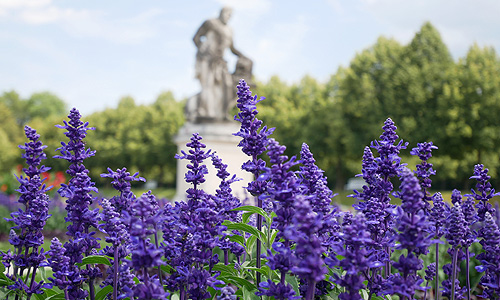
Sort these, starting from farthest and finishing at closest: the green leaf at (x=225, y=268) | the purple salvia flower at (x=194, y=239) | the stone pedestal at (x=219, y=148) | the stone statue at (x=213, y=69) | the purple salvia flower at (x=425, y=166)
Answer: the stone statue at (x=213, y=69)
the stone pedestal at (x=219, y=148)
the purple salvia flower at (x=425, y=166)
the green leaf at (x=225, y=268)
the purple salvia flower at (x=194, y=239)

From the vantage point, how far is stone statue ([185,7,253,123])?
16.6 m

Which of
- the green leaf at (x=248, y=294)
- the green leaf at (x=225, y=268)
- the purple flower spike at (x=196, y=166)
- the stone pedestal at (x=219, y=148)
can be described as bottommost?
the green leaf at (x=248, y=294)

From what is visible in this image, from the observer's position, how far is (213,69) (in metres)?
16.9

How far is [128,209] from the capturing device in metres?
2.59

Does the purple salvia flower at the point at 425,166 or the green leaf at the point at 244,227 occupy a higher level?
the purple salvia flower at the point at 425,166

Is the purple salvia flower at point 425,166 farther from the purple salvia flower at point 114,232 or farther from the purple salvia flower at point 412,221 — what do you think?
the purple salvia flower at point 114,232

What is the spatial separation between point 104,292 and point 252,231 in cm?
95

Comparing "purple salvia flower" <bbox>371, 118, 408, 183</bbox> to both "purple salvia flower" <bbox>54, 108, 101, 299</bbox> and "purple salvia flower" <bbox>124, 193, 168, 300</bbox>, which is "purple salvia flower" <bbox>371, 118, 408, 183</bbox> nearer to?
"purple salvia flower" <bbox>124, 193, 168, 300</bbox>

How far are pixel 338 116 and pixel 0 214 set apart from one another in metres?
26.2

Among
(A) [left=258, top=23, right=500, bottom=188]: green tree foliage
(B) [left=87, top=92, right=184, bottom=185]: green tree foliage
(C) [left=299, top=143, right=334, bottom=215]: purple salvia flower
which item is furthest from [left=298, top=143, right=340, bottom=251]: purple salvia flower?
(B) [left=87, top=92, right=184, bottom=185]: green tree foliage

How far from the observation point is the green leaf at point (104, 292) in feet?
8.61

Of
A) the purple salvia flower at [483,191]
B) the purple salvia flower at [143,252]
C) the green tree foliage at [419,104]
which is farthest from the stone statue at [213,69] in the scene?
the green tree foliage at [419,104]

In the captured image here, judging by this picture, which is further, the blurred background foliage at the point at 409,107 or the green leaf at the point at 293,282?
the blurred background foliage at the point at 409,107

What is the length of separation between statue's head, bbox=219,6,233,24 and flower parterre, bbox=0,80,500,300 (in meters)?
14.5
